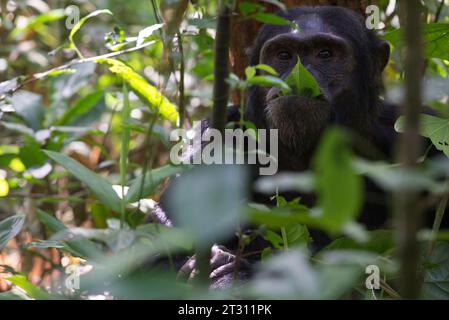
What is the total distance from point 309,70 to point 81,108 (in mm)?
1904

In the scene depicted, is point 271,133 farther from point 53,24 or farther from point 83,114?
point 53,24

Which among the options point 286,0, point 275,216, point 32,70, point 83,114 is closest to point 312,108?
point 286,0

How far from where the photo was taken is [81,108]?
5184mm

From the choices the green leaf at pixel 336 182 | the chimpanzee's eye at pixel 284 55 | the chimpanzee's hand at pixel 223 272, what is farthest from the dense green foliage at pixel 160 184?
the chimpanzee's eye at pixel 284 55

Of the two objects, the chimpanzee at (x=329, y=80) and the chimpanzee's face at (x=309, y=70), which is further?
the chimpanzee at (x=329, y=80)

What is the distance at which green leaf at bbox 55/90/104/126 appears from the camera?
16.8 ft

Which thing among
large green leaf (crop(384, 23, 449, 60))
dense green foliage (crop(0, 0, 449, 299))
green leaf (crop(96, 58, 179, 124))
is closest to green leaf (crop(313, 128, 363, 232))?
dense green foliage (crop(0, 0, 449, 299))

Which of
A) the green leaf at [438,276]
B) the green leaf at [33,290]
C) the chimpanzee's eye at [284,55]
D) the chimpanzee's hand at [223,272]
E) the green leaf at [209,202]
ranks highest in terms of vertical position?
the chimpanzee's eye at [284,55]

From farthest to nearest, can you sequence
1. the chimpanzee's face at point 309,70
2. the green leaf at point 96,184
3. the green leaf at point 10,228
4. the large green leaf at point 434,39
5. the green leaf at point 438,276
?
the chimpanzee's face at point 309,70, the large green leaf at point 434,39, the green leaf at point 438,276, the green leaf at point 10,228, the green leaf at point 96,184

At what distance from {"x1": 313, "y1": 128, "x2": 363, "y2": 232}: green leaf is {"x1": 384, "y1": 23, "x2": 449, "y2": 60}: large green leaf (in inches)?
83.7

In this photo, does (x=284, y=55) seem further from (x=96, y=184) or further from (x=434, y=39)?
(x=96, y=184)

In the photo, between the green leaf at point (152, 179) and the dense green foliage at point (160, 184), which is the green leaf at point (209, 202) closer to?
the dense green foliage at point (160, 184)

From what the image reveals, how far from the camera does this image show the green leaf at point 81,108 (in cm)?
513

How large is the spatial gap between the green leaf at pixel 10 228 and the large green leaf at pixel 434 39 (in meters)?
1.79
